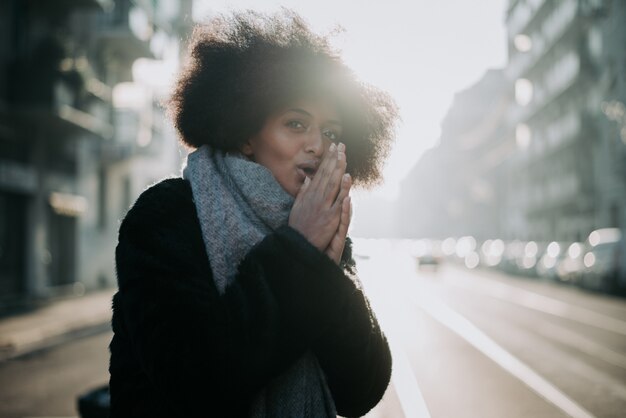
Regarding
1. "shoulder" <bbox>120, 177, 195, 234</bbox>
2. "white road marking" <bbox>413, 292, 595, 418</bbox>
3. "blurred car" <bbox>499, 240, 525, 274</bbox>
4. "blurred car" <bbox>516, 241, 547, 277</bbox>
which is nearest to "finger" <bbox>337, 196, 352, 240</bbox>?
"shoulder" <bbox>120, 177, 195, 234</bbox>

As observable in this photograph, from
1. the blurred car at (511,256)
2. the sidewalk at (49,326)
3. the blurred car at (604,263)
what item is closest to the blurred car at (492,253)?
the blurred car at (511,256)

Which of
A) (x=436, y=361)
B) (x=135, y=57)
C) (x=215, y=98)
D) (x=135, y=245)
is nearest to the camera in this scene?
(x=135, y=245)

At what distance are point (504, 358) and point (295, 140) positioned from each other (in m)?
9.00

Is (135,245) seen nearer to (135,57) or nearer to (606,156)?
(135,57)

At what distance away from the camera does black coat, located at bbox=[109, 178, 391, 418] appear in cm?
159

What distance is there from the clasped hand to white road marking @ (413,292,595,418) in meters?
5.84

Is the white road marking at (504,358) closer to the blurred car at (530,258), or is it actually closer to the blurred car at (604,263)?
the blurred car at (604,263)

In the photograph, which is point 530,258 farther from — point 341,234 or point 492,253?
point 341,234

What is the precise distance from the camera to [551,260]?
31250 millimetres

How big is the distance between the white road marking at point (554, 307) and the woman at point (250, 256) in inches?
506

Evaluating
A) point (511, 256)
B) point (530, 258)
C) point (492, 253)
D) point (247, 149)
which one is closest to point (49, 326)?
point (247, 149)

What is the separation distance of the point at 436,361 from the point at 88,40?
19.5m

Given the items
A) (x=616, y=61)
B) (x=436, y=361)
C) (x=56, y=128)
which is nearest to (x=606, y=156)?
(x=616, y=61)

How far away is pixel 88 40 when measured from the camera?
82.1ft
